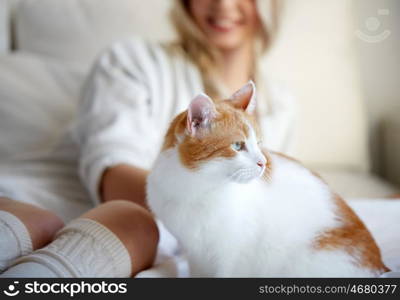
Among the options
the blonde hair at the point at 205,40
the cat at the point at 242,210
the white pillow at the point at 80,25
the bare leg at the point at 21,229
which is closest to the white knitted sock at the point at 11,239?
the bare leg at the point at 21,229

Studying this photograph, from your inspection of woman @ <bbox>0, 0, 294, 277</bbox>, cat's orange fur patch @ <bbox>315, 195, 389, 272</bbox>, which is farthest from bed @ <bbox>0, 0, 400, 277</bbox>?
cat's orange fur patch @ <bbox>315, 195, 389, 272</bbox>

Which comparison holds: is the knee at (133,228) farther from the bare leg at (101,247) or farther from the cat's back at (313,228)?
the cat's back at (313,228)

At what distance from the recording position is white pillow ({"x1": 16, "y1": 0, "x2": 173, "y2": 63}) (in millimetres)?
1277

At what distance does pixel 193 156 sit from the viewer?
43 cm

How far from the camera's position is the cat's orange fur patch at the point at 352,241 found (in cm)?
45

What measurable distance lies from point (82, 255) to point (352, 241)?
0.99 feet

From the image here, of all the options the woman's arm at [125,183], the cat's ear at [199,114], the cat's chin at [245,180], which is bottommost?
the woman's arm at [125,183]

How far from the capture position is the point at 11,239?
48 centimetres

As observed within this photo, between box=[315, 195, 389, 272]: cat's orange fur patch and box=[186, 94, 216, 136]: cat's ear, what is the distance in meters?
0.18

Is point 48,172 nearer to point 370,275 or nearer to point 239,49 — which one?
point 239,49

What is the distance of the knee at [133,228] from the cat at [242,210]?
2.8 inches

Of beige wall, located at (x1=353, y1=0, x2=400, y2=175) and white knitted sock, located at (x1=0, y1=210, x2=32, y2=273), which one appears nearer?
white knitted sock, located at (x1=0, y1=210, x2=32, y2=273)

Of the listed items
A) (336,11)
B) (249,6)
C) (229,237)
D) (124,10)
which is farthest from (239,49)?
(229,237)

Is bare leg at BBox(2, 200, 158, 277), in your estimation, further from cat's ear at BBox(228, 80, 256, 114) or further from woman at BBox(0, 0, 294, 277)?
cat's ear at BBox(228, 80, 256, 114)
